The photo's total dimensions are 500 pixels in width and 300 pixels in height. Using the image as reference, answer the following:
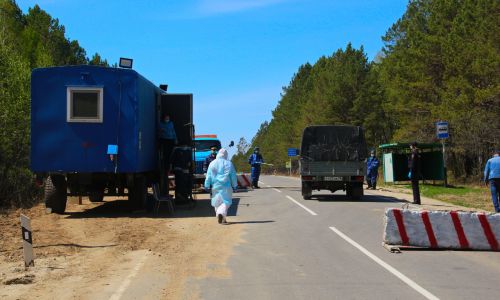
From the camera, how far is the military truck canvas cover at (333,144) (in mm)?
19891

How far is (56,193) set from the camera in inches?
596

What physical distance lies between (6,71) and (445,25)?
88.6 feet

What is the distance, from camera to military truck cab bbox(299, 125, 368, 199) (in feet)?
64.0

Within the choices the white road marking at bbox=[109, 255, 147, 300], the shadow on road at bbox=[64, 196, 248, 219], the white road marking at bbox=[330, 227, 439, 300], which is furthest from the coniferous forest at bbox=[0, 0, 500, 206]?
the white road marking at bbox=[330, 227, 439, 300]

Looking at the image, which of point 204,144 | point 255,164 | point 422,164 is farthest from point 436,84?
point 204,144

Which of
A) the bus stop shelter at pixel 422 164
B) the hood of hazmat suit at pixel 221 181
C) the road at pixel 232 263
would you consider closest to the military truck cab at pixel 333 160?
the road at pixel 232 263

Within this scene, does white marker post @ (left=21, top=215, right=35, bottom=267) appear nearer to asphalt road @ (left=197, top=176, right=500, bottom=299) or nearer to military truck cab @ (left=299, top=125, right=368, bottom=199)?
asphalt road @ (left=197, top=176, right=500, bottom=299)

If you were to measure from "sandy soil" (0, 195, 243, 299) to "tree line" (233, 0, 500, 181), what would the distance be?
19534 millimetres

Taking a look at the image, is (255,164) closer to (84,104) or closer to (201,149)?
(201,149)

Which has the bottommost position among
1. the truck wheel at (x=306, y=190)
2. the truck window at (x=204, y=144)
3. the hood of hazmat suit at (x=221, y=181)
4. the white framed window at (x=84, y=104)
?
the truck wheel at (x=306, y=190)

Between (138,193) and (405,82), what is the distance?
1051 inches

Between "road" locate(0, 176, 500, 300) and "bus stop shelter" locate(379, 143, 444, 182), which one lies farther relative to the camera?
"bus stop shelter" locate(379, 143, 444, 182)

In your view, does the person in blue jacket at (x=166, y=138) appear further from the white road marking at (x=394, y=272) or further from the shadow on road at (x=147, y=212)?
the white road marking at (x=394, y=272)

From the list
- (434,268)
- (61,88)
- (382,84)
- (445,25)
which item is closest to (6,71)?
(61,88)
